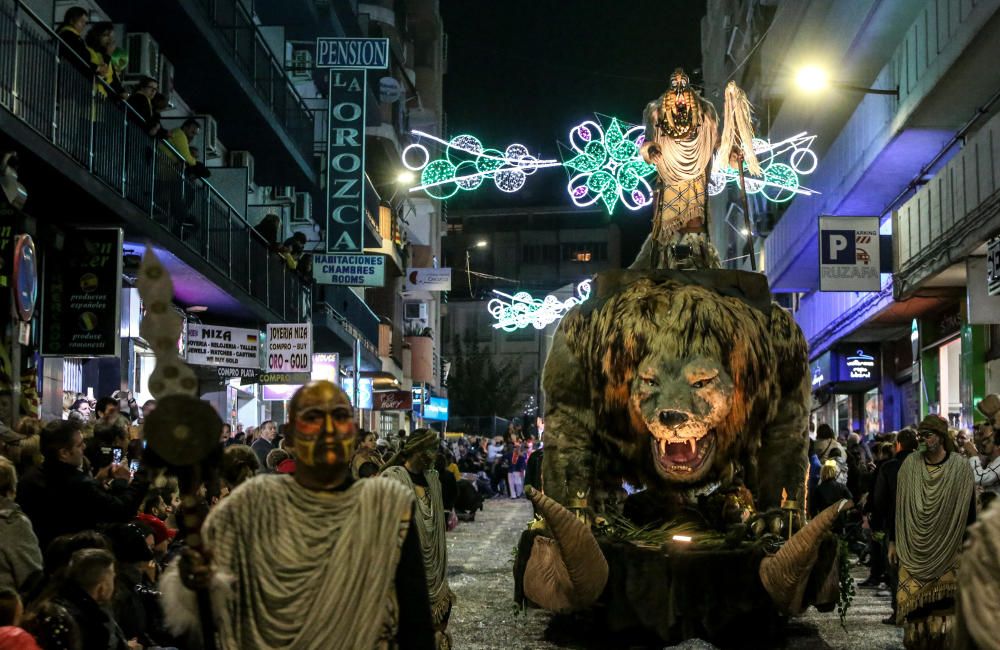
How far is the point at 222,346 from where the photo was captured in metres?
20.2

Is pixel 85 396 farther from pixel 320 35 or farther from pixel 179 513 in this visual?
pixel 320 35

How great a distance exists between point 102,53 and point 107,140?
3.04 ft

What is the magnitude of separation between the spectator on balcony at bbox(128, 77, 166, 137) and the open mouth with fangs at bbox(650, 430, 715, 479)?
10246 millimetres

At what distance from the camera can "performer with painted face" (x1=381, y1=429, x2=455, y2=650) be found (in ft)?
30.1

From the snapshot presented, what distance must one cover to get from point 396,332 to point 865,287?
101 feet

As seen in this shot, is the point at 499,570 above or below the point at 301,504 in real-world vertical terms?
below

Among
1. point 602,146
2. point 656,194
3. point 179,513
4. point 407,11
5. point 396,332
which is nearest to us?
point 179,513

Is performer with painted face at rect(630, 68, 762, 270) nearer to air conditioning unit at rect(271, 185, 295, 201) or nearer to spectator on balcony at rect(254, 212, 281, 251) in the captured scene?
spectator on balcony at rect(254, 212, 281, 251)

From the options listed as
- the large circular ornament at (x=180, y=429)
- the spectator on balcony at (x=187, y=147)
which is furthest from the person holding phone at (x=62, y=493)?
the spectator on balcony at (x=187, y=147)

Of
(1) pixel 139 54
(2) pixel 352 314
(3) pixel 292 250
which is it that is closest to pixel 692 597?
(1) pixel 139 54

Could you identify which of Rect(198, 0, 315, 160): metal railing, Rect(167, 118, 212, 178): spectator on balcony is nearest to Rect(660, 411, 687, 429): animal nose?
Rect(167, 118, 212, 178): spectator on balcony

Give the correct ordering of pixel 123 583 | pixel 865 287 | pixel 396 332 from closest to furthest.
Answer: pixel 123 583 → pixel 865 287 → pixel 396 332

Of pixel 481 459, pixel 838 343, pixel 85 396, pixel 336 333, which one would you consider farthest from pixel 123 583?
pixel 481 459

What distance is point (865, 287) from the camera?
24.0 meters
